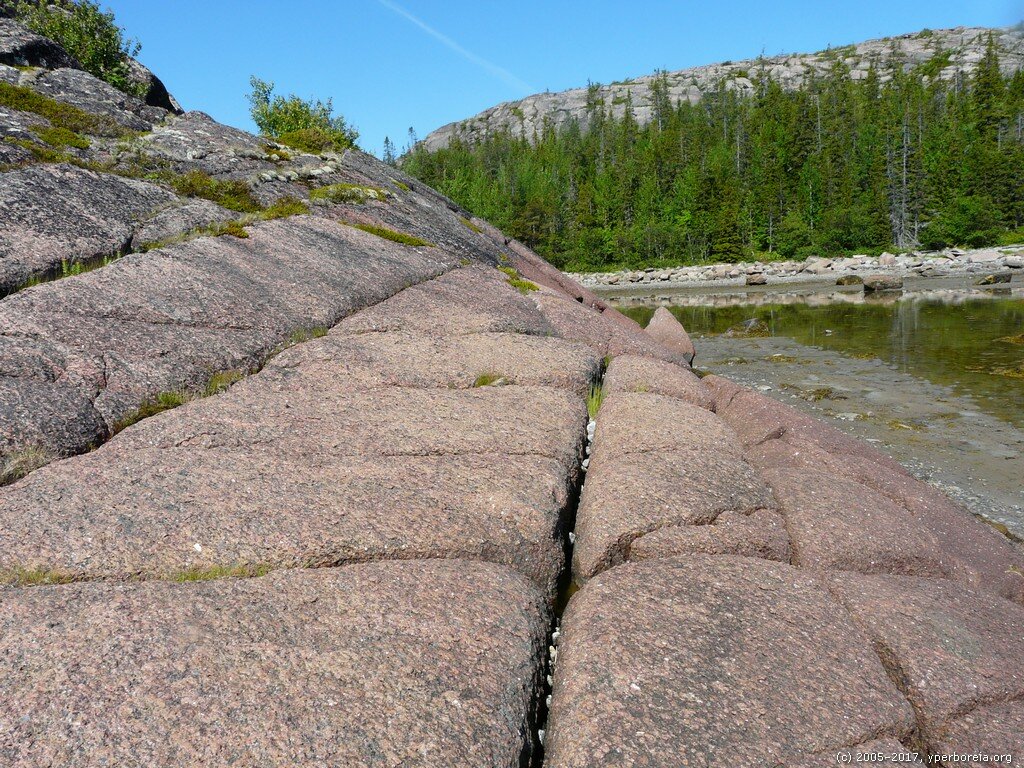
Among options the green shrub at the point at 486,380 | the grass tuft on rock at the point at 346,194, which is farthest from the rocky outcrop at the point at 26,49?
the green shrub at the point at 486,380

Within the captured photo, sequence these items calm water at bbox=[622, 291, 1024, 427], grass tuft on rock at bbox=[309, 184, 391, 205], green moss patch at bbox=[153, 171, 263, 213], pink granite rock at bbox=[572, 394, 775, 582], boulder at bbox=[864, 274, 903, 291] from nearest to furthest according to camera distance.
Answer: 1. pink granite rock at bbox=[572, 394, 775, 582]
2. green moss patch at bbox=[153, 171, 263, 213]
3. grass tuft on rock at bbox=[309, 184, 391, 205]
4. calm water at bbox=[622, 291, 1024, 427]
5. boulder at bbox=[864, 274, 903, 291]

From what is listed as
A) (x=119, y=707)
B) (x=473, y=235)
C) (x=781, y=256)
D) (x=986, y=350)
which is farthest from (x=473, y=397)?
(x=781, y=256)

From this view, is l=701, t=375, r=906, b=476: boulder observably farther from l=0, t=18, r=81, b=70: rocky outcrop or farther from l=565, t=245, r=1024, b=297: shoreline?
l=565, t=245, r=1024, b=297: shoreline

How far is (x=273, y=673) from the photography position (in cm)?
344

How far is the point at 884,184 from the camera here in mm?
94062

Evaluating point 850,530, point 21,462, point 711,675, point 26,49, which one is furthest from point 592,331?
point 26,49

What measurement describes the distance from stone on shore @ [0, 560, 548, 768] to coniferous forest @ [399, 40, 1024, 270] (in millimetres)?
97179

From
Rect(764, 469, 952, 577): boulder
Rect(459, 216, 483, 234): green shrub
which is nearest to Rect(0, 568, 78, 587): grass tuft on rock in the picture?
Rect(764, 469, 952, 577): boulder

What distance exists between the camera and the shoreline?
60312 mm

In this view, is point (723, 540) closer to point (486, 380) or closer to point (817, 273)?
point (486, 380)

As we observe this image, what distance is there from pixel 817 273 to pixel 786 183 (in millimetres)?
39178

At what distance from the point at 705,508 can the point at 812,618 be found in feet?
4.24

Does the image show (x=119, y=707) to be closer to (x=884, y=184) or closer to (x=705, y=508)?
(x=705, y=508)

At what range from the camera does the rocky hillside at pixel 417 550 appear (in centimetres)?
337
